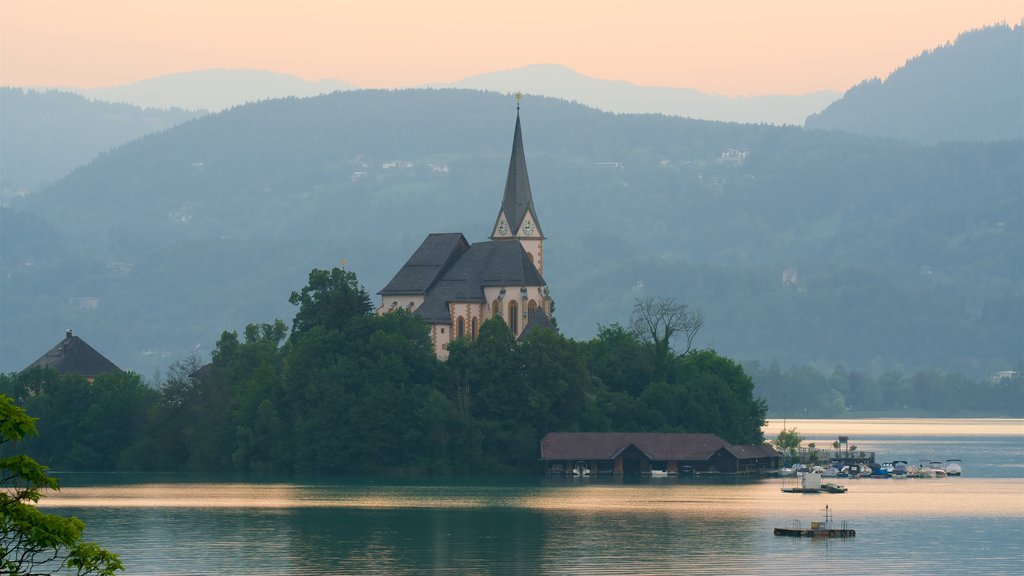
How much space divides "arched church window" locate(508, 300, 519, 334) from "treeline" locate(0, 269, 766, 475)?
7541 millimetres

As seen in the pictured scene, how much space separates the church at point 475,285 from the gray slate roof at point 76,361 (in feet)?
111

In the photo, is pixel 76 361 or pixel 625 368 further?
pixel 76 361

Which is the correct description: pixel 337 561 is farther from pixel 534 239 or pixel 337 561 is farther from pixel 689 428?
pixel 534 239

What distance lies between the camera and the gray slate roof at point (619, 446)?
15325 centimetres

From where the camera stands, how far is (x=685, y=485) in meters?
144

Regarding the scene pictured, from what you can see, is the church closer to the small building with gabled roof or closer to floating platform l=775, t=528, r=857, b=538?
the small building with gabled roof

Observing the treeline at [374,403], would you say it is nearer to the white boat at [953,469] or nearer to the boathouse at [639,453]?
the boathouse at [639,453]

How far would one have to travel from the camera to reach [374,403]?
6019 inches

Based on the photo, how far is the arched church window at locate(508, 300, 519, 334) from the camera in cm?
17250

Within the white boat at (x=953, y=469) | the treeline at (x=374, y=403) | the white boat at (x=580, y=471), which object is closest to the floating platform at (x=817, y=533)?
the white boat at (x=580, y=471)

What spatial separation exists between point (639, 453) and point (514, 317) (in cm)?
2339

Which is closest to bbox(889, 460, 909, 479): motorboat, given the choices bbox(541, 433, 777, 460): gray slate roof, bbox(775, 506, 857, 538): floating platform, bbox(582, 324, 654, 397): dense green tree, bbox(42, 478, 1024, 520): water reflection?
bbox(42, 478, 1024, 520): water reflection

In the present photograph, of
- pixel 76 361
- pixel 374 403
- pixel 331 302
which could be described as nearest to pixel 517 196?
pixel 331 302

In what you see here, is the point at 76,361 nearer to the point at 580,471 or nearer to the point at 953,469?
the point at 580,471
